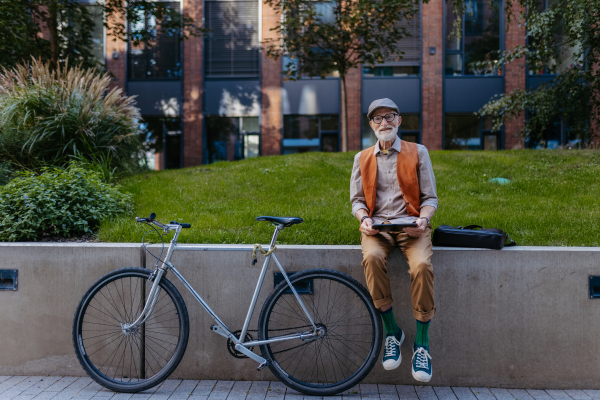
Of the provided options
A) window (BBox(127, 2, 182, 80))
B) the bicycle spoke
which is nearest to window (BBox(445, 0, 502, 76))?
window (BBox(127, 2, 182, 80))

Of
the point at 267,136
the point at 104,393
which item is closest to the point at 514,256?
the point at 104,393

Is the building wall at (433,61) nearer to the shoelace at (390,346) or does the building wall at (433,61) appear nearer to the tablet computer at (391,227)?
the tablet computer at (391,227)

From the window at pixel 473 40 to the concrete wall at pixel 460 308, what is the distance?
55.5ft

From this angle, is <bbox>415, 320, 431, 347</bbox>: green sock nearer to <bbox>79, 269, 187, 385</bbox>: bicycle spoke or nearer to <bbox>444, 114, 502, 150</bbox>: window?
<bbox>79, 269, 187, 385</bbox>: bicycle spoke

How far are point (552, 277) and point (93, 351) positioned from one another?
3.84 metres

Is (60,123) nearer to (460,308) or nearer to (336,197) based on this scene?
(336,197)

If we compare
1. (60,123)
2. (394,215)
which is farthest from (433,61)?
(394,215)

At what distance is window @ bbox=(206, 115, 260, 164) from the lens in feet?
64.4

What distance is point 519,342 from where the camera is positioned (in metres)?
3.71

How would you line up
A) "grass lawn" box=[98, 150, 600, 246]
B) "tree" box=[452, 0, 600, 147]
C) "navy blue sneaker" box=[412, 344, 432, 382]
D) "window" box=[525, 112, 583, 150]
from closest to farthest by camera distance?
1. "navy blue sneaker" box=[412, 344, 432, 382]
2. "grass lawn" box=[98, 150, 600, 246]
3. "tree" box=[452, 0, 600, 147]
4. "window" box=[525, 112, 583, 150]

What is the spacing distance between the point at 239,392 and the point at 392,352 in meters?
1.23

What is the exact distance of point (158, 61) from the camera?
64.3 feet

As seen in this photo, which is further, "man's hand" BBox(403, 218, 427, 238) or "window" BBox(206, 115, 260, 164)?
"window" BBox(206, 115, 260, 164)

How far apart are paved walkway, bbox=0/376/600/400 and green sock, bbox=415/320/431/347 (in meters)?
0.45
